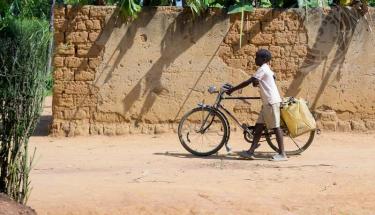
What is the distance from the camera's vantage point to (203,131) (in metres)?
7.54

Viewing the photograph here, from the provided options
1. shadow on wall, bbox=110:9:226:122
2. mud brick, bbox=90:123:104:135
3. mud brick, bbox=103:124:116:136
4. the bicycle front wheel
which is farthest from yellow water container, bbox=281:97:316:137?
mud brick, bbox=90:123:104:135

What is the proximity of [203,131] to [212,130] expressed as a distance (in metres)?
0.22

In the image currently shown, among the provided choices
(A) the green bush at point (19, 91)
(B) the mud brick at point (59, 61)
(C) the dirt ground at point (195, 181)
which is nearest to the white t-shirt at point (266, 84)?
(C) the dirt ground at point (195, 181)

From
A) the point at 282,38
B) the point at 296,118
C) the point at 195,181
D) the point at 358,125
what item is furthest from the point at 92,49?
the point at 358,125

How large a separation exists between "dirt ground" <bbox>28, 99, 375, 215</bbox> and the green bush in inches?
20.8

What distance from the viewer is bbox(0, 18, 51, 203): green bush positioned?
4289 millimetres

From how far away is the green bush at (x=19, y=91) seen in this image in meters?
4.29

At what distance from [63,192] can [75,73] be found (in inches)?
168

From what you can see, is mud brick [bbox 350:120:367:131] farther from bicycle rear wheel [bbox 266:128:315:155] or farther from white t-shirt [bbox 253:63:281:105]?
white t-shirt [bbox 253:63:281:105]

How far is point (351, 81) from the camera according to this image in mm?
9422

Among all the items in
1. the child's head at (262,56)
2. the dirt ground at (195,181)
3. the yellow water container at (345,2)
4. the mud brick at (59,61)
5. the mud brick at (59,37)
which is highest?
the yellow water container at (345,2)

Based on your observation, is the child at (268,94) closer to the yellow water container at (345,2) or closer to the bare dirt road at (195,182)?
the bare dirt road at (195,182)

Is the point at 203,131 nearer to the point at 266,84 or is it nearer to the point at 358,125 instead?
the point at 266,84

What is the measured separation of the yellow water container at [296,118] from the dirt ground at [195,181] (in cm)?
39
